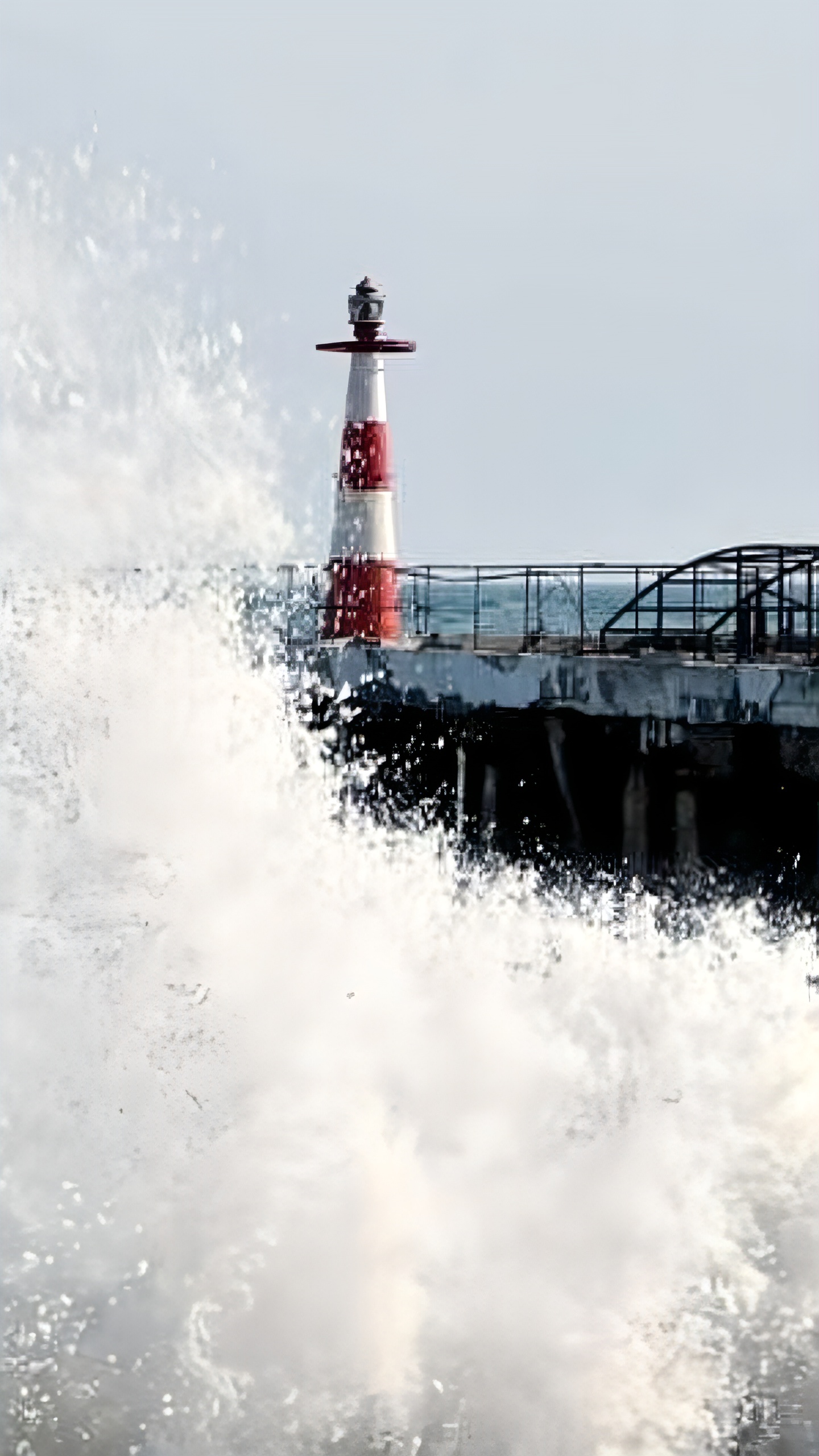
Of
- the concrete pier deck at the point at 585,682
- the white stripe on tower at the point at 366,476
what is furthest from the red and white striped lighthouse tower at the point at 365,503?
the concrete pier deck at the point at 585,682

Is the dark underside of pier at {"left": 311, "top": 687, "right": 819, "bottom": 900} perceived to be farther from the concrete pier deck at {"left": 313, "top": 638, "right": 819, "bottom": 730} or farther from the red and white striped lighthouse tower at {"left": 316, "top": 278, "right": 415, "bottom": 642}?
the red and white striped lighthouse tower at {"left": 316, "top": 278, "right": 415, "bottom": 642}

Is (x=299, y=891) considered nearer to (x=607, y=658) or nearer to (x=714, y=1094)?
(x=607, y=658)

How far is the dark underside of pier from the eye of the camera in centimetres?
1055

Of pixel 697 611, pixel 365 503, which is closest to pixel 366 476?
pixel 365 503

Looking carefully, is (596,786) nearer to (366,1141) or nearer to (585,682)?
(585,682)

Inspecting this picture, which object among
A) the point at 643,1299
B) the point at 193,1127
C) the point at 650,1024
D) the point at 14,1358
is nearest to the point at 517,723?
the point at 650,1024

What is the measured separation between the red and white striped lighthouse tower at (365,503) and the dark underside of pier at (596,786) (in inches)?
44.3

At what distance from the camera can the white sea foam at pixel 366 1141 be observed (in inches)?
276

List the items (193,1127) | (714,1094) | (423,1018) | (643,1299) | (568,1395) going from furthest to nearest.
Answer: (423,1018), (714,1094), (193,1127), (643,1299), (568,1395)

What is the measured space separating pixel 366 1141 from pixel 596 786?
344cm

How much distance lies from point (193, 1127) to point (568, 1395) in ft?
7.90

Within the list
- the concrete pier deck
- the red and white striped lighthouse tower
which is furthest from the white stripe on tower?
the concrete pier deck

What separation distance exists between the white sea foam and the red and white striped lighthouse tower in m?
1.02

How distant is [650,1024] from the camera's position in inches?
421
